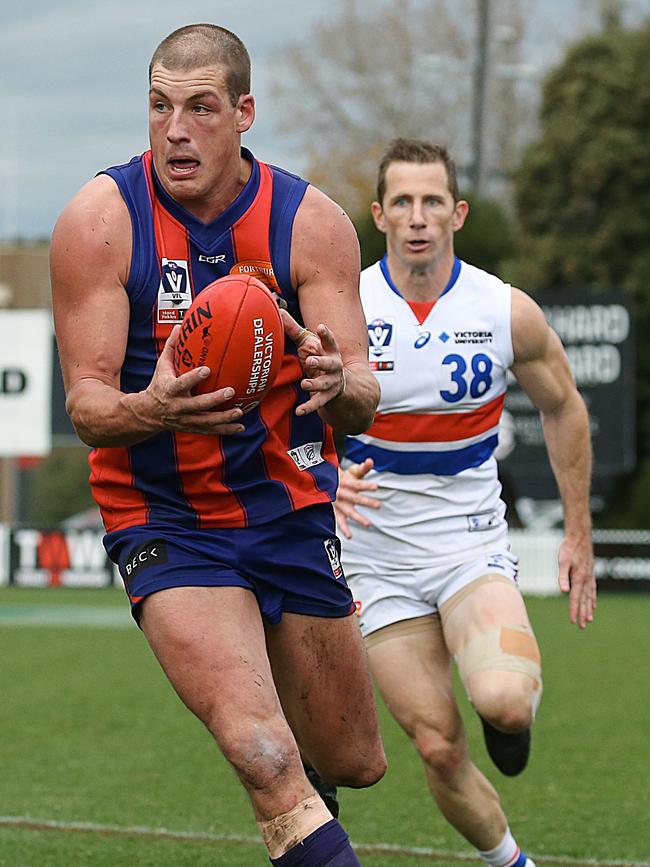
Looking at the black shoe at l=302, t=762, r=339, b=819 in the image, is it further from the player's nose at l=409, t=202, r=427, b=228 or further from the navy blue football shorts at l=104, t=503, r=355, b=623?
the player's nose at l=409, t=202, r=427, b=228

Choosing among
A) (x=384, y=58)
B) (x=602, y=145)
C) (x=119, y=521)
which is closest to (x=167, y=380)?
(x=119, y=521)

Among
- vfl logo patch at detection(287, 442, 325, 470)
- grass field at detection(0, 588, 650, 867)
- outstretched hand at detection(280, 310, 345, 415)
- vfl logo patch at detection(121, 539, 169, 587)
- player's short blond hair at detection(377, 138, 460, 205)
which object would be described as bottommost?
grass field at detection(0, 588, 650, 867)

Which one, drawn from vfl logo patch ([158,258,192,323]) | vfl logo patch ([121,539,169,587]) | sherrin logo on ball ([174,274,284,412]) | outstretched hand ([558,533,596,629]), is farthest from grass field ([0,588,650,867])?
sherrin logo on ball ([174,274,284,412])

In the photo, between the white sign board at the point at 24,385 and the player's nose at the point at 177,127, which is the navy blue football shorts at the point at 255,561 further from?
the white sign board at the point at 24,385

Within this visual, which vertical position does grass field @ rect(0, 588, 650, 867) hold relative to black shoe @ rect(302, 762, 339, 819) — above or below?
below

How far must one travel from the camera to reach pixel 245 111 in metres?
4.75

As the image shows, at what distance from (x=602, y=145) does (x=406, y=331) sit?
72.5ft

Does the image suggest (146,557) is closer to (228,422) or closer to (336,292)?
(228,422)

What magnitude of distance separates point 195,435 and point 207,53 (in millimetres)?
1043

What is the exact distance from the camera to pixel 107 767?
8914 mm

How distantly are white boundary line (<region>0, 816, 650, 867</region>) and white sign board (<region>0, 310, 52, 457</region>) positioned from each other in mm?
15230

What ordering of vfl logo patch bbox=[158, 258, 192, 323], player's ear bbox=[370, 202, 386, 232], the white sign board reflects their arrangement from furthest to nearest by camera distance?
the white sign board, player's ear bbox=[370, 202, 386, 232], vfl logo patch bbox=[158, 258, 192, 323]

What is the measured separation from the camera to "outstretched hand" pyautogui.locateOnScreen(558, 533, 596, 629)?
20.3ft

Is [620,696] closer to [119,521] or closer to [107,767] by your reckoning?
[107,767]
